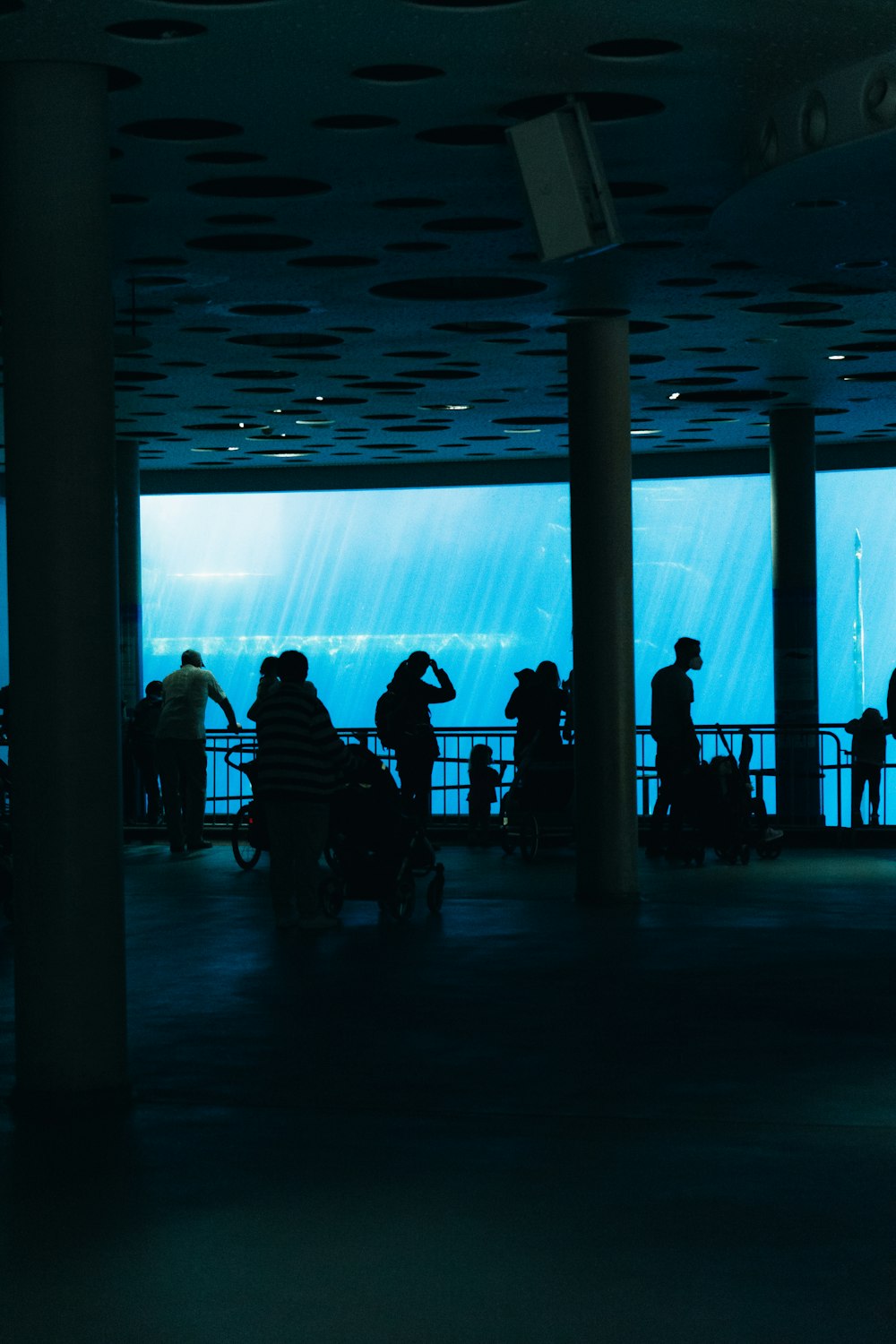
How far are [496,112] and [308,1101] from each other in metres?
→ 4.79

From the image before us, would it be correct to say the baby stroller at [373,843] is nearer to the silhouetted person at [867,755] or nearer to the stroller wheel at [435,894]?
the stroller wheel at [435,894]

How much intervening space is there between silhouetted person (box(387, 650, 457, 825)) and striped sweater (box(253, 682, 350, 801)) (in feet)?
18.4

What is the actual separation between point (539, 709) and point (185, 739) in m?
3.57

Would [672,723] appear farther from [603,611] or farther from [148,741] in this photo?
[148,741]

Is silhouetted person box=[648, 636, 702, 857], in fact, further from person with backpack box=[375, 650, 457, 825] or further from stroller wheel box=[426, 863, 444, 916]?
stroller wheel box=[426, 863, 444, 916]

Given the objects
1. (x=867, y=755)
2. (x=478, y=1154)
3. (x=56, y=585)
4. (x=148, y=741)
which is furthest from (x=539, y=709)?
(x=478, y=1154)

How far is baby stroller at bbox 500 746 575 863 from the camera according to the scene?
19.0 meters

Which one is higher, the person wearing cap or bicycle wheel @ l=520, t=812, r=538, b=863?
the person wearing cap

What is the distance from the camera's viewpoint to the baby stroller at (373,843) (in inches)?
554

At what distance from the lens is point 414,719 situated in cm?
1927

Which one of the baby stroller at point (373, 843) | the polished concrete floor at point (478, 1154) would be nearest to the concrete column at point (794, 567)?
the baby stroller at point (373, 843)

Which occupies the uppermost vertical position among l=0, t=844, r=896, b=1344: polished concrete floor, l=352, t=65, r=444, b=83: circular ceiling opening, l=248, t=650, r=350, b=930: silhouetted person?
l=352, t=65, r=444, b=83: circular ceiling opening

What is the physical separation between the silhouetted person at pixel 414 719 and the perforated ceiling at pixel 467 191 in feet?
9.73

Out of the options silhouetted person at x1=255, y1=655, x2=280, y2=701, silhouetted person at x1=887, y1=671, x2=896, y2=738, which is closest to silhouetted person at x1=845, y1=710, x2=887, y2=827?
silhouetted person at x1=887, y1=671, x2=896, y2=738
